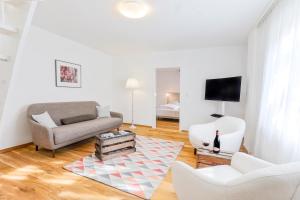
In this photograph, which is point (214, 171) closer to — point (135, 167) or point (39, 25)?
point (135, 167)

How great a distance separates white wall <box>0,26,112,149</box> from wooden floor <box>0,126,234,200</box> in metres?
0.49

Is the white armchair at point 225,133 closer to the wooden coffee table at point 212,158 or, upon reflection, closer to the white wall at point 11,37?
the wooden coffee table at point 212,158

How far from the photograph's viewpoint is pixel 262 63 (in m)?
2.54

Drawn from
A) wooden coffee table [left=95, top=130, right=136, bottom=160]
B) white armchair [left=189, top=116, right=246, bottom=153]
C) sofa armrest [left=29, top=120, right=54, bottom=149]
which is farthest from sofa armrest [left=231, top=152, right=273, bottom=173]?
sofa armrest [left=29, top=120, right=54, bottom=149]

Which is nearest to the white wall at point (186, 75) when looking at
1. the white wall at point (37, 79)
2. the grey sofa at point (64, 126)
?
the grey sofa at point (64, 126)

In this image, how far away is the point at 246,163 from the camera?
1461 millimetres

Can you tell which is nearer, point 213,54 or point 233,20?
point 233,20

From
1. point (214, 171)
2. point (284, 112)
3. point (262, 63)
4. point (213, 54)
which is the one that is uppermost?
point (213, 54)

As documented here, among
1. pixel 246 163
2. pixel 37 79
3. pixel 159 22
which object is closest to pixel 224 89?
pixel 159 22

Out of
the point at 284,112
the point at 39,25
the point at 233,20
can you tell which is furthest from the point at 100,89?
the point at 284,112

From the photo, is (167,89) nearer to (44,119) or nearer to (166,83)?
(166,83)

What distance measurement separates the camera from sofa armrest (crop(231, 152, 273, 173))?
1327 mm

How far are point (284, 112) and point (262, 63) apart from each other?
1164mm

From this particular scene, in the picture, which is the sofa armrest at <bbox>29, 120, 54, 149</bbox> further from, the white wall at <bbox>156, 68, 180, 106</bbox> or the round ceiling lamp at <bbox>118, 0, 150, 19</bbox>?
the white wall at <bbox>156, 68, 180, 106</bbox>
